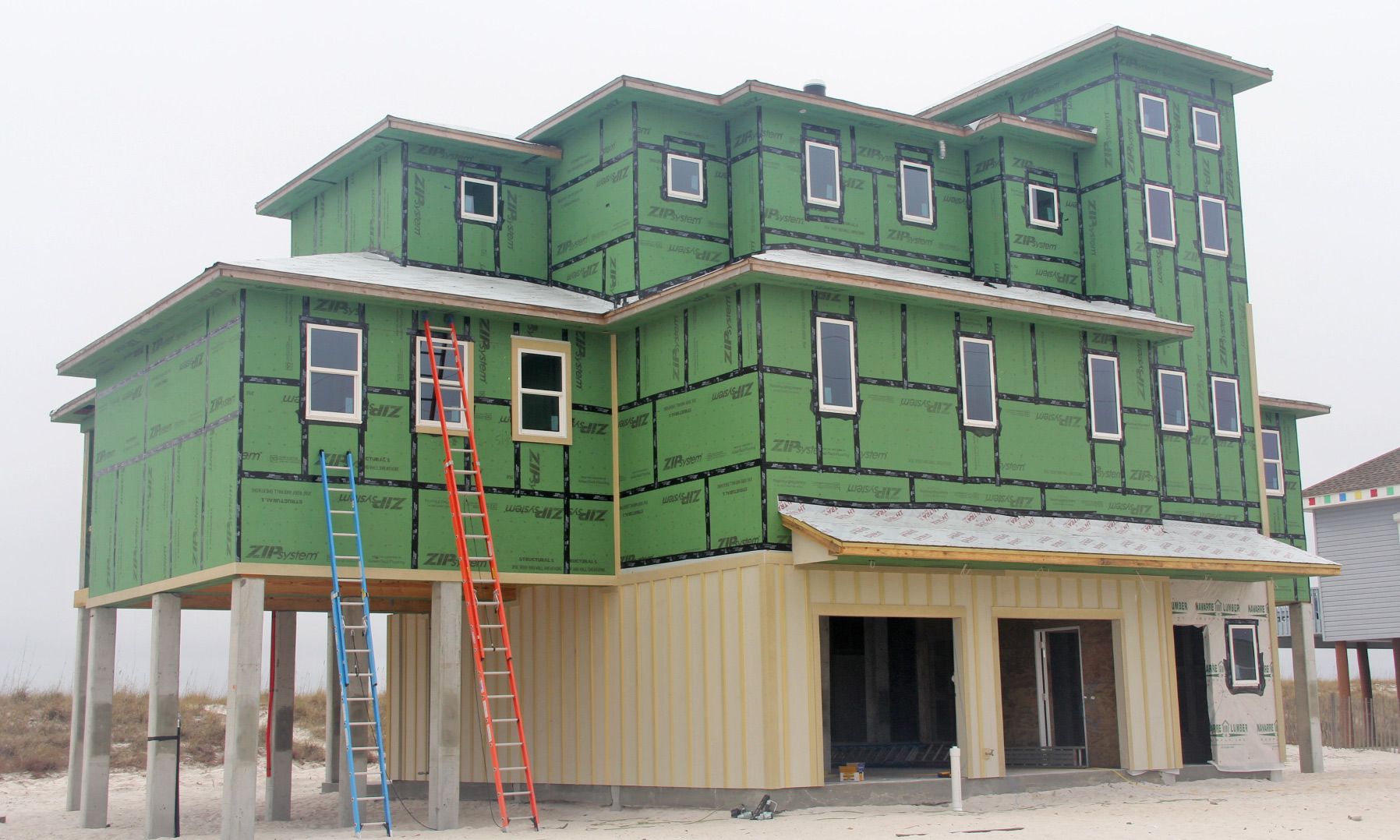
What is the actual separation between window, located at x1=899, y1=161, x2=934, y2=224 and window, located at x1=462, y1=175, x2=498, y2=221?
713 centimetres

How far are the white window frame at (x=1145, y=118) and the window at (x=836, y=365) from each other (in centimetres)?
898

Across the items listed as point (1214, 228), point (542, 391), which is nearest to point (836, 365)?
point (542, 391)

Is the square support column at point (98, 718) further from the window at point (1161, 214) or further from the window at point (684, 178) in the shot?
the window at point (1161, 214)

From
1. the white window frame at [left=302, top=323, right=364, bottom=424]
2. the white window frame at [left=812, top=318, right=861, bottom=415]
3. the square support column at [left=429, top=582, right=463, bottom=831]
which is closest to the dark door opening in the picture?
the white window frame at [left=812, top=318, right=861, bottom=415]

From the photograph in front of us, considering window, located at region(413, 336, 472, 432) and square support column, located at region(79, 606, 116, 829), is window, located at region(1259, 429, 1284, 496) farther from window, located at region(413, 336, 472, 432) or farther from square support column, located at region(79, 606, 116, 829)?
square support column, located at region(79, 606, 116, 829)

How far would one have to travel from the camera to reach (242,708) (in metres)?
20.6

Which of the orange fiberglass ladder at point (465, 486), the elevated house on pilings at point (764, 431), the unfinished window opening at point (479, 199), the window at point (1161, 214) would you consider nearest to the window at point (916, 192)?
the elevated house on pilings at point (764, 431)

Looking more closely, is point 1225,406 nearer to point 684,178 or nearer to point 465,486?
point 684,178

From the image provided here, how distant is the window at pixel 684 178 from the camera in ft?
84.9

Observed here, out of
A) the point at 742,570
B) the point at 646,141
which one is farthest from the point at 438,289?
the point at 742,570

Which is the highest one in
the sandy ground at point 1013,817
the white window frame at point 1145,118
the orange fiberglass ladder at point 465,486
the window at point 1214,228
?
the white window frame at point 1145,118

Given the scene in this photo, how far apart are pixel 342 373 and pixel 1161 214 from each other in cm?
1521

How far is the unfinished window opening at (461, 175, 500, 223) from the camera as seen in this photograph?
26.8 meters

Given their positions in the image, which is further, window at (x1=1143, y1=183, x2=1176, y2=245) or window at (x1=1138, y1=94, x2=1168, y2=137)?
window at (x1=1138, y1=94, x2=1168, y2=137)
